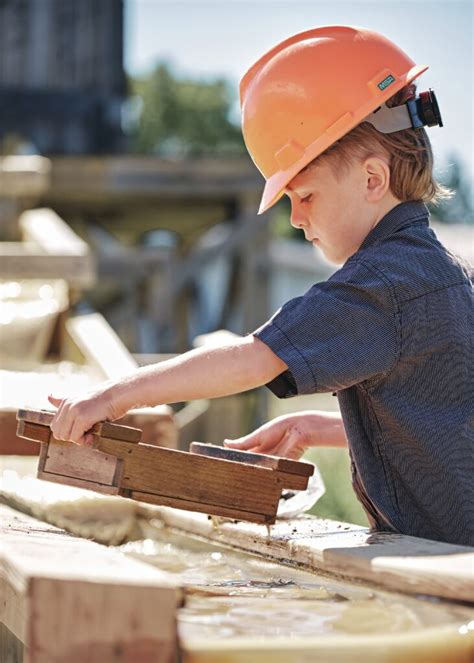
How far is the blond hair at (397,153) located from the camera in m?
2.91

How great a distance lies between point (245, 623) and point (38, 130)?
491 inches

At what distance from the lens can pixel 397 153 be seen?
9.62ft

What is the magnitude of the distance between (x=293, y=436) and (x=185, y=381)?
0.77 metres

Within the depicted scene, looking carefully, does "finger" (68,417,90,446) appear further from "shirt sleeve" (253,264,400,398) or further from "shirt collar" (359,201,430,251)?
"shirt collar" (359,201,430,251)

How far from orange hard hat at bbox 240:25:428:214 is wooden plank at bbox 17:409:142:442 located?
65cm

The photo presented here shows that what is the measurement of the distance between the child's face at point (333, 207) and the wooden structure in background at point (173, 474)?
551mm

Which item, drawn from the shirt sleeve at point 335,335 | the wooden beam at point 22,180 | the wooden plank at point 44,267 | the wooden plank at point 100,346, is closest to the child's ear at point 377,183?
the shirt sleeve at point 335,335

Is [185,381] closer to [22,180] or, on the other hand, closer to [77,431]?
[77,431]

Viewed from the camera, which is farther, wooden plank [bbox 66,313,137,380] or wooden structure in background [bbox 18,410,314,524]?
wooden plank [bbox 66,313,137,380]

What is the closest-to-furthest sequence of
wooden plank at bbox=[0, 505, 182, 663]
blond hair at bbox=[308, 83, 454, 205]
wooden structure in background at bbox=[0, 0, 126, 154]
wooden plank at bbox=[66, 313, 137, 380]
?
wooden plank at bbox=[0, 505, 182, 663] → blond hair at bbox=[308, 83, 454, 205] → wooden plank at bbox=[66, 313, 137, 380] → wooden structure in background at bbox=[0, 0, 126, 154]

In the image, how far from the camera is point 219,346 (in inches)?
105

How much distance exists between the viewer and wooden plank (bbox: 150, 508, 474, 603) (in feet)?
7.18

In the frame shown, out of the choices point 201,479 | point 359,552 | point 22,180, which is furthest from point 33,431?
point 22,180

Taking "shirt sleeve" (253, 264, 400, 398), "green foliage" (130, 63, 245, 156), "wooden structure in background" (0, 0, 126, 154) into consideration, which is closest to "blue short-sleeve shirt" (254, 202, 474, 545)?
"shirt sleeve" (253, 264, 400, 398)
